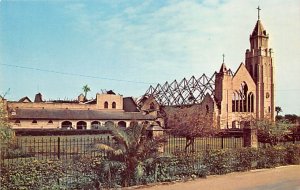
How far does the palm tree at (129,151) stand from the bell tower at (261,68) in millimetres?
53824

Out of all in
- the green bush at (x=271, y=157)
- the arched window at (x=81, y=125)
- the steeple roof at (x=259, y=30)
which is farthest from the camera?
the steeple roof at (x=259, y=30)

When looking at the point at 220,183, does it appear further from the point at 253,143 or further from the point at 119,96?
the point at 119,96

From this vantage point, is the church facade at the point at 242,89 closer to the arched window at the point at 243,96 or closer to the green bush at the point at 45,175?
the arched window at the point at 243,96

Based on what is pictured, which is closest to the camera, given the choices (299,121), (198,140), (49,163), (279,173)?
(49,163)

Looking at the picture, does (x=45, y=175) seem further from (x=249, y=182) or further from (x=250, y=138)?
(x=250, y=138)

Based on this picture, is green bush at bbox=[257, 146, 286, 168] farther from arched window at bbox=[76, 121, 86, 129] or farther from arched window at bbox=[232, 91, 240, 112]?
arched window at bbox=[232, 91, 240, 112]

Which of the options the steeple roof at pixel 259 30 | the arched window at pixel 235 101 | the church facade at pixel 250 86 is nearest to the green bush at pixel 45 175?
the church facade at pixel 250 86

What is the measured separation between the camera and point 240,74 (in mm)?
60406

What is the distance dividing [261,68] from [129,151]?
56.7 m

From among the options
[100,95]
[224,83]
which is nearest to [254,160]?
[224,83]

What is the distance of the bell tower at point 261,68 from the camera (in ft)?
207

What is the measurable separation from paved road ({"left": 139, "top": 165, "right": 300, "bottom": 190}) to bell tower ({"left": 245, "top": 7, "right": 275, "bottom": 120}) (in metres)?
49.5

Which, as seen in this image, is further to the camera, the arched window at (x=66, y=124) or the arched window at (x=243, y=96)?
the arched window at (x=243, y=96)

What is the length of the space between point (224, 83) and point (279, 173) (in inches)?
1722
